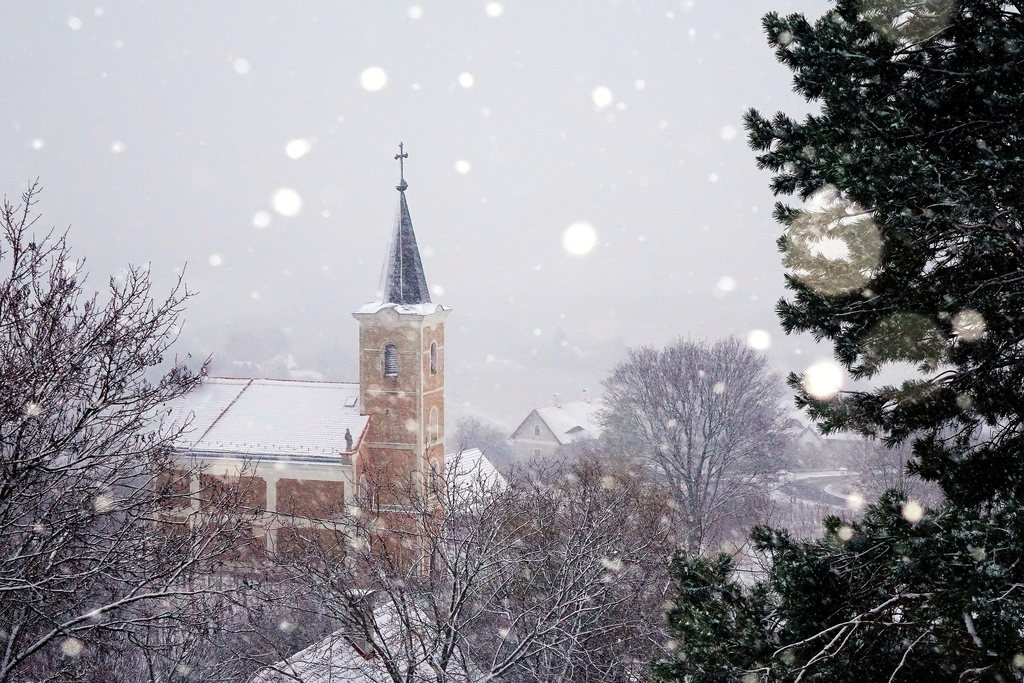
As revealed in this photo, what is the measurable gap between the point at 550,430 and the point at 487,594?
35999 mm

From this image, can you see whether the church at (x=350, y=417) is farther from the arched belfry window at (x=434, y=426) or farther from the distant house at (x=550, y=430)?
the distant house at (x=550, y=430)

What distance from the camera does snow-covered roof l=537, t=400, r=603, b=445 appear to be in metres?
47.9

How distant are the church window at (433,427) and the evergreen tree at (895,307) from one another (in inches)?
848

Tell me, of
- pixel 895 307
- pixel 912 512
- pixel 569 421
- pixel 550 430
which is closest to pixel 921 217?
pixel 895 307

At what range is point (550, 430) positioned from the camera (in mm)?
48062

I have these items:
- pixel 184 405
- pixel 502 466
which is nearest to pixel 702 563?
pixel 184 405

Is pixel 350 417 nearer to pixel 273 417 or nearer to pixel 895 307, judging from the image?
pixel 273 417

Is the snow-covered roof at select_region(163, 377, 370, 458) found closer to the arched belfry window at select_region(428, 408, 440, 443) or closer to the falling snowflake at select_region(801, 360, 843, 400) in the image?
the arched belfry window at select_region(428, 408, 440, 443)

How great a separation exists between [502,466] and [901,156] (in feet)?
139

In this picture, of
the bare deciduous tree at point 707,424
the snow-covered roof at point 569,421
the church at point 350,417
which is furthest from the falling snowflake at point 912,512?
the snow-covered roof at point 569,421

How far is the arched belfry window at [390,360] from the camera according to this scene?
27.2 m

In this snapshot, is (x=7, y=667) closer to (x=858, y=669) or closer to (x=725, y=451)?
(x=858, y=669)

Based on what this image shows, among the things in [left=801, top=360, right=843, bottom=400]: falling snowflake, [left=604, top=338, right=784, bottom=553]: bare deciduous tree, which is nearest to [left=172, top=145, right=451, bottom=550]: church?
[left=604, top=338, right=784, bottom=553]: bare deciduous tree

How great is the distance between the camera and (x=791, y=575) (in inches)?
242
